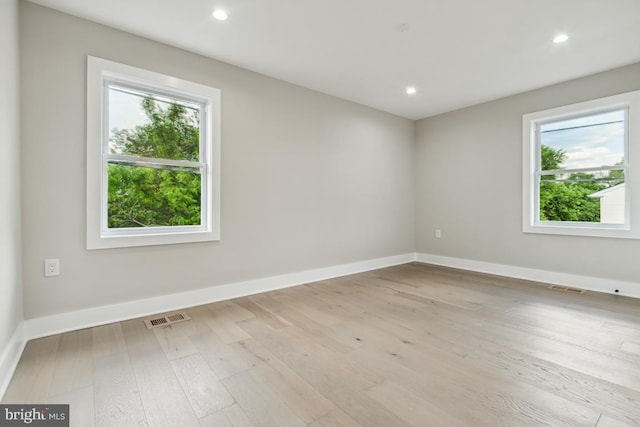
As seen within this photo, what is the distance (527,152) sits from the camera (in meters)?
4.01

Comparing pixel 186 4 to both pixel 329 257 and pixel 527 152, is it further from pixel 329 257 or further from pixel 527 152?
pixel 527 152

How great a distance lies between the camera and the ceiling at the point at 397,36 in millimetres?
2312

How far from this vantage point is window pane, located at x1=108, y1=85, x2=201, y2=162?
2.67m

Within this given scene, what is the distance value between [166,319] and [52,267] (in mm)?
931

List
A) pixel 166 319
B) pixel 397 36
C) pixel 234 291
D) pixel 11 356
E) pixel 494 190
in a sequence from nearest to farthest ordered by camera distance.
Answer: pixel 11 356
pixel 166 319
pixel 397 36
pixel 234 291
pixel 494 190

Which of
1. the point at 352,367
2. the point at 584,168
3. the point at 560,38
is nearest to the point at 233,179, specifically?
the point at 352,367

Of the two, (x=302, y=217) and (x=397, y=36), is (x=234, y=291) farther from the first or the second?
(x=397, y=36)

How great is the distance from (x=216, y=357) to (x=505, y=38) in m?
3.53

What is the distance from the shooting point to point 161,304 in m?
2.77

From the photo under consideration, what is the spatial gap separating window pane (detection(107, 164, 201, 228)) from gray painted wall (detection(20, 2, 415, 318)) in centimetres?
25

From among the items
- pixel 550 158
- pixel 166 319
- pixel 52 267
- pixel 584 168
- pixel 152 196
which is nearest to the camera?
pixel 52 267

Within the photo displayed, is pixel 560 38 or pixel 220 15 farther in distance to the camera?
pixel 560 38

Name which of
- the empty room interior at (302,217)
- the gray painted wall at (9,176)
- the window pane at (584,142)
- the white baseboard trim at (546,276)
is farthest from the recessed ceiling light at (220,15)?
the white baseboard trim at (546,276)

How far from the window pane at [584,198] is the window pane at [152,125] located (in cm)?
438
